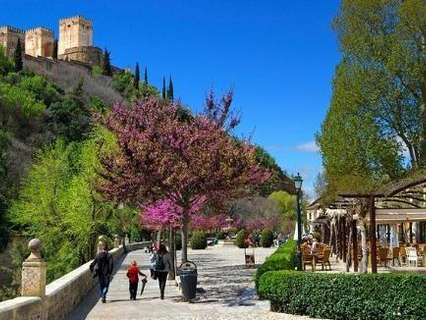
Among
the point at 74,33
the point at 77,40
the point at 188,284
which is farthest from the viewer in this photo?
the point at 74,33

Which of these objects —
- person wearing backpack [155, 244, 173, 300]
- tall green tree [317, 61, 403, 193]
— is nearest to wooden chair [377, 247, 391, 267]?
tall green tree [317, 61, 403, 193]

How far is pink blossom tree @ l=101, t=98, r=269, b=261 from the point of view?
16766 millimetres

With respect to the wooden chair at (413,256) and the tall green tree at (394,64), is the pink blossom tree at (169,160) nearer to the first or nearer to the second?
the wooden chair at (413,256)

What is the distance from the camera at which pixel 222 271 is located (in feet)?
84.3

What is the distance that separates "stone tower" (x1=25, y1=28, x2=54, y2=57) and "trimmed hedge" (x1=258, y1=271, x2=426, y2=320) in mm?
145021

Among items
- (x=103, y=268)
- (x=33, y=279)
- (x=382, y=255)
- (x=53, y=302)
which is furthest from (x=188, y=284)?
(x=382, y=255)

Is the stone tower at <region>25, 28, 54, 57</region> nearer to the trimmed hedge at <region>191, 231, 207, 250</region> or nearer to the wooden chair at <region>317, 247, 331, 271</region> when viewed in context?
the trimmed hedge at <region>191, 231, 207, 250</region>

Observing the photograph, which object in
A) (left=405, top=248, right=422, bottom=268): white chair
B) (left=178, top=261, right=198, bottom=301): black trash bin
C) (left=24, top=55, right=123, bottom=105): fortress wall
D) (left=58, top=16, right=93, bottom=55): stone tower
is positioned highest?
(left=58, top=16, right=93, bottom=55): stone tower

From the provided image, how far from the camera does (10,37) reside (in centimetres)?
14625

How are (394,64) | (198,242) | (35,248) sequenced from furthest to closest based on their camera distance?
1. (198,242)
2. (394,64)
3. (35,248)

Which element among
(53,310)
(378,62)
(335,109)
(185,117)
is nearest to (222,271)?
(185,117)

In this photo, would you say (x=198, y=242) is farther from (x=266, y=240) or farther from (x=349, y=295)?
(x=349, y=295)

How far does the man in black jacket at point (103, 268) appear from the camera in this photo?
52.8 ft

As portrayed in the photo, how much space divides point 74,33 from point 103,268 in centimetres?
15372
